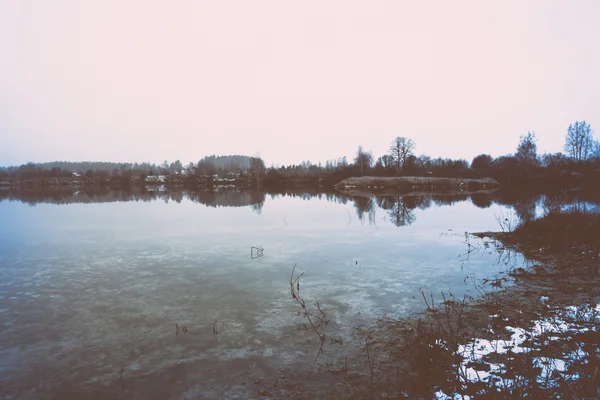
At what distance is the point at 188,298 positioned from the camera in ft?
27.9

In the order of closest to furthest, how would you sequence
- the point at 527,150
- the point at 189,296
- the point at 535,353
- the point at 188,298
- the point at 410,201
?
the point at 535,353 < the point at 188,298 < the point at 189,296 < the point at 410,201 < the point at 527,150

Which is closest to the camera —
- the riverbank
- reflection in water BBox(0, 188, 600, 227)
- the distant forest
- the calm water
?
the riverbank

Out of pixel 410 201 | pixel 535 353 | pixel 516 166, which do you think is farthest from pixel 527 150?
→ pixel 535 353

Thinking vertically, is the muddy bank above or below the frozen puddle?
above

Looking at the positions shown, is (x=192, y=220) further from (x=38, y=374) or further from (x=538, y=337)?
(x=538, y=337)

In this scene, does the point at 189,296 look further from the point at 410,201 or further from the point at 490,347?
the point at 410,201

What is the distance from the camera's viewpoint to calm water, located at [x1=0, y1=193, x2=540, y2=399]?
17.0 feet

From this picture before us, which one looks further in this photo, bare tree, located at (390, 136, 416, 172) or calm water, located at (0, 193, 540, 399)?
bare tree, located at (390, 136, 416, 172)

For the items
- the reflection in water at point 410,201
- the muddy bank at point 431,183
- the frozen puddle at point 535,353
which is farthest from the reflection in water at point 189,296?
the muddy bank at point 431,183

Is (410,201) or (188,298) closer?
(188,298)

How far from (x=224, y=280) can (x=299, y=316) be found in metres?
3.41

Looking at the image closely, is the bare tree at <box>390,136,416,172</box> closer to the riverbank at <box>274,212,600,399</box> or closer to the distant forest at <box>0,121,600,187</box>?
the distant forest at <box>0,121,600,187</box>

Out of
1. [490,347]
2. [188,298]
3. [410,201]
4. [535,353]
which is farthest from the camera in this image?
[410,201]

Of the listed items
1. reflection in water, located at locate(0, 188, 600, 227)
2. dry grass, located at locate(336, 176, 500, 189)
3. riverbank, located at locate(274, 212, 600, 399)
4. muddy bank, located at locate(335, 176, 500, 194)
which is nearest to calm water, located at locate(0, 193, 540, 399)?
riverbank, located at locate(274, 212, 600, 399)
